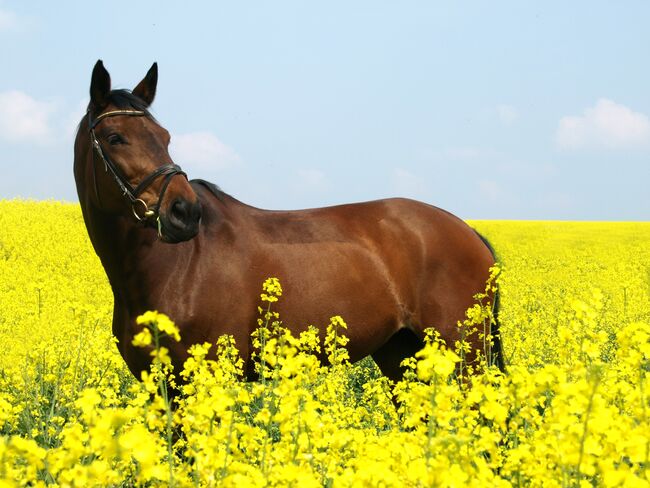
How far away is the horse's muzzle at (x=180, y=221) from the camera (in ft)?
15.0

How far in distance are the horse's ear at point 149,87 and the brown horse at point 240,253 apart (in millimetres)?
10

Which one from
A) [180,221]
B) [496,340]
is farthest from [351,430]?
[496,340]

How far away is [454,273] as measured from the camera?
20.4 ft

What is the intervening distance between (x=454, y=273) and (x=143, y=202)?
281 cm

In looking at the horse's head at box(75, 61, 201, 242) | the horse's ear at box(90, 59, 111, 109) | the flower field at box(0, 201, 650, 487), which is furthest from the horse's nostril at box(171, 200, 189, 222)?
the horse's ear at box(90, 59, 111, 109)

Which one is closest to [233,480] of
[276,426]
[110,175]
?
[110,175]

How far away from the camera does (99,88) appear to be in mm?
5000

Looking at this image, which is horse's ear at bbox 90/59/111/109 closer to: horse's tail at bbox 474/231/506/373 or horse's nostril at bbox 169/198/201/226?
horse's nostril at bbox 169/198/201/226

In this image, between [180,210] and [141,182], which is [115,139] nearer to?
[141,182]

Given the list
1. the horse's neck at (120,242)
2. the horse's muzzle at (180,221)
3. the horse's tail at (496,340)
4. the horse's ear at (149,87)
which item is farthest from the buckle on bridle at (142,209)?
the horse's tail at (496,340)

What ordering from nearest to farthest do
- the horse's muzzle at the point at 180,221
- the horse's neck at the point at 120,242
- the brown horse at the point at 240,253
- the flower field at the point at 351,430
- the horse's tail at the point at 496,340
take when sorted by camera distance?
the flower field at the point at 351,430
the horse's muzzle at the point at 180,221
the brown horse at the point at 240,253
the horse's neck at the point at 120,242
the horse's tail at the point at 496,340

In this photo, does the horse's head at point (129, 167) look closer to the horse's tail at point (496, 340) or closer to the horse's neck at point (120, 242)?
the horse's neck at point (120, 242)

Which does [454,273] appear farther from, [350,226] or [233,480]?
[233,480]

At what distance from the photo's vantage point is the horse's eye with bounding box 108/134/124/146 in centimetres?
483
